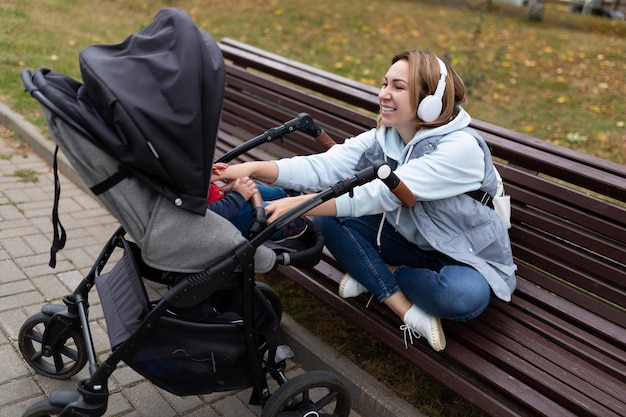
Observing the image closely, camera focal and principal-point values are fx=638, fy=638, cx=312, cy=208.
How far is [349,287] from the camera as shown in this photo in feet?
9.92

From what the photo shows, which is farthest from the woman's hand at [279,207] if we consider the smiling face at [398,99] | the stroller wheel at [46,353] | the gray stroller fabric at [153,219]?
the stroller wheel at [46,353]

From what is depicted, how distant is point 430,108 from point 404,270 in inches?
29.0

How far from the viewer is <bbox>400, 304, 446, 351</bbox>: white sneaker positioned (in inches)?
106

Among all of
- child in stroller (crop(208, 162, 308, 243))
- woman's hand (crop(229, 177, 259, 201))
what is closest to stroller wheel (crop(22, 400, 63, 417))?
child in stroller (crop(208, 162, 308, 243))

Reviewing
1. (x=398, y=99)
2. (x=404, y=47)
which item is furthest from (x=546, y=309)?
(x=404, y=47)

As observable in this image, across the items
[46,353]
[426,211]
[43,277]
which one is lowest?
[43,277]

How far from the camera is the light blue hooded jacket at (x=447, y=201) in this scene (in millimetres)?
2711

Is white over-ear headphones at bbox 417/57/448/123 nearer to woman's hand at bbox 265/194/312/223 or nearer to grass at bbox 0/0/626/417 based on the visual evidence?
woman's hand at bbox 265/194/312/223

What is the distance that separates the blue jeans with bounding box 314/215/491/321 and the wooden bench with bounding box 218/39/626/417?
0.17 meters

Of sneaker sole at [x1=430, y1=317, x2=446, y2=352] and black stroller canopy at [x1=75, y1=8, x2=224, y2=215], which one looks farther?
sneaker sole at [x1=430, y1=317, x2=446, y2=352]

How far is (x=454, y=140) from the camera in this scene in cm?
277

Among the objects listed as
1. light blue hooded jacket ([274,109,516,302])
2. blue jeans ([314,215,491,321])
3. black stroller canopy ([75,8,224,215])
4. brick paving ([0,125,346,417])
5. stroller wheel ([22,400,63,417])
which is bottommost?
brick paving ([0,125,346,417])

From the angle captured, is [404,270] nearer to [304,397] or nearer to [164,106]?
[304,397]

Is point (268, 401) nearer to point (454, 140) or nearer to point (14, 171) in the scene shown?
point (454, 140)
